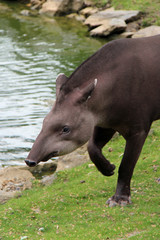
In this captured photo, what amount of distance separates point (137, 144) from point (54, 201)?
65.5 inches

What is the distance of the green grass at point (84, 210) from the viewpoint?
6012 millimetres

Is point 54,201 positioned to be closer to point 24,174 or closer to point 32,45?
point 24,174

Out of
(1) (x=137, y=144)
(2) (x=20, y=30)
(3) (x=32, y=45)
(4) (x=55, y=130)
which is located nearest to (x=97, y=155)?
(1) (x=137, y=144)

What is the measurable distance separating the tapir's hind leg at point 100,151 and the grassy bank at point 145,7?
15169 millimetres

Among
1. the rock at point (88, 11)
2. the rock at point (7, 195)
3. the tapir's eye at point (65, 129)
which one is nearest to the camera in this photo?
the tapir's eye at point (65, 129)

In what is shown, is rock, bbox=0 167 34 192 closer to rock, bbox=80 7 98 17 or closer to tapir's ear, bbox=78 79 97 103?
tapir's ear, bbox=78 79 97 103

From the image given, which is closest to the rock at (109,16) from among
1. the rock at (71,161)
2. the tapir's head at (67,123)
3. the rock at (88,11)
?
the rock at (88,11)

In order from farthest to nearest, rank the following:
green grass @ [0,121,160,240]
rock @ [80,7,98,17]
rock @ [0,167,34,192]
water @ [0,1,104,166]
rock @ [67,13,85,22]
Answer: rock @ [67,13,85,22] < rock @ [80,7,98,17] < water @ [0,1,104,166] < rock @ [0,167,34,192] < green grass @ [0,121,160,240]

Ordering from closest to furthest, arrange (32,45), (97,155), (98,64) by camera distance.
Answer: (98,64), (97,155), (32,45)

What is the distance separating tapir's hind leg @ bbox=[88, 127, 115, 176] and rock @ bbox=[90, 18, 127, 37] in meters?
14.9

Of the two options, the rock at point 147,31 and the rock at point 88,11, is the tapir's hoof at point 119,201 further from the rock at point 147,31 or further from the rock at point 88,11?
the rock at point 88,11

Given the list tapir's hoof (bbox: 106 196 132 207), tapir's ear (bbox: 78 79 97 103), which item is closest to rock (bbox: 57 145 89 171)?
tapir's hoof (bbox: 106 196 132 207)

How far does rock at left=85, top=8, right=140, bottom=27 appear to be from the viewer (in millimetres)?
22517

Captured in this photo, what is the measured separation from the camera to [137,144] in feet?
21.9
